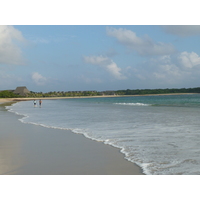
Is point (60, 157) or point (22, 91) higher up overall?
point (22, 91)

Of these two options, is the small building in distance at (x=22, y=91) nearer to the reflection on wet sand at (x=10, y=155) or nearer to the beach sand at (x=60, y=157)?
the reflection on wet sand at (x=10, y=155)

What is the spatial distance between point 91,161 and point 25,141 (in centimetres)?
395

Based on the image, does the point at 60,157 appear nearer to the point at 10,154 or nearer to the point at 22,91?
the point at 10,154

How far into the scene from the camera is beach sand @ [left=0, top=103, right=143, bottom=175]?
5.85 metres

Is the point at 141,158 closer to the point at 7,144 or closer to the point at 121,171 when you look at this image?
the point at 121,171

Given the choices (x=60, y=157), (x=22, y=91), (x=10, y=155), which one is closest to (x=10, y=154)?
(x=10, y=155)

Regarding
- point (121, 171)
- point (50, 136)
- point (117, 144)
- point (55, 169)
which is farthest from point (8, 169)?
point (50, 136)

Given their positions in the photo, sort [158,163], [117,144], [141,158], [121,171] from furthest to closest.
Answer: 1. [117,144]
2. [141,158]
3. [158,163]
4. [121,171]

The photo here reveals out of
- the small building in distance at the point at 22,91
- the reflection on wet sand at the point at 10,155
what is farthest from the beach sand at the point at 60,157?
the small building in distance at the point at 22,91

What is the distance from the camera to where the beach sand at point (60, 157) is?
19.2ft

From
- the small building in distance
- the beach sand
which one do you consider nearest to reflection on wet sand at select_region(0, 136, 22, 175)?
the beach sand

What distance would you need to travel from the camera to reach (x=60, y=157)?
7078 millimetres

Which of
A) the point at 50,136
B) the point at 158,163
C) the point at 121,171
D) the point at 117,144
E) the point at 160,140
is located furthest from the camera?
the point at 50,136

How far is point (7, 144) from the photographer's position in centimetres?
901
